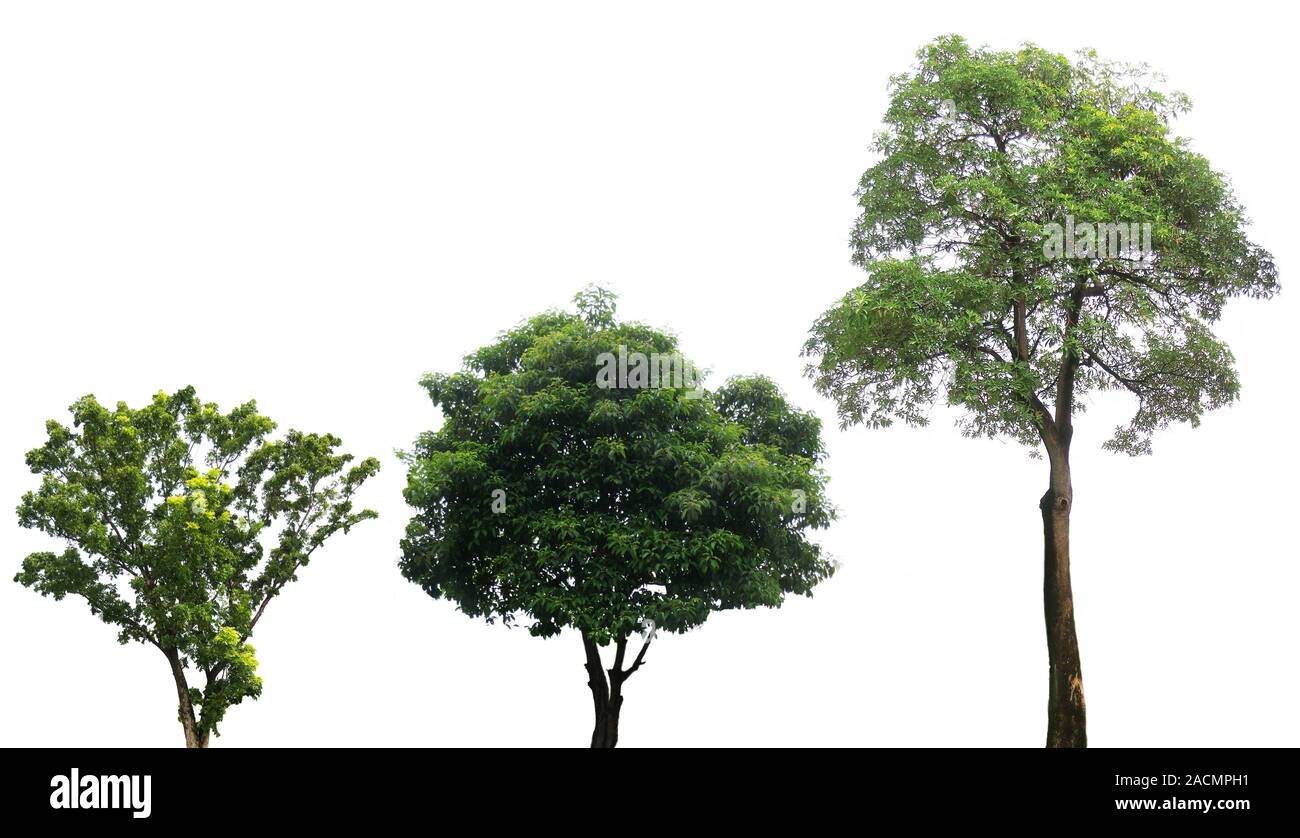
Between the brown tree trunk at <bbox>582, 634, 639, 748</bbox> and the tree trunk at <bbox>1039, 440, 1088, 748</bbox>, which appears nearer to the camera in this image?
the tree trunk at <bbox>1039, 440, 1088, 748</bbox>

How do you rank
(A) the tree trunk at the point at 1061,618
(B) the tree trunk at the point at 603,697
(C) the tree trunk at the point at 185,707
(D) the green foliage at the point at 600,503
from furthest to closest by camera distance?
(B) the tree trunk at the point at 603,697 < (C) the tree trunk at the point at 185,707 < (D) the green foliage at the point at 600,503 < (A) the tree trunk at the point at 1061,618

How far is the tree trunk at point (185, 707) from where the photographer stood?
51.6 ft

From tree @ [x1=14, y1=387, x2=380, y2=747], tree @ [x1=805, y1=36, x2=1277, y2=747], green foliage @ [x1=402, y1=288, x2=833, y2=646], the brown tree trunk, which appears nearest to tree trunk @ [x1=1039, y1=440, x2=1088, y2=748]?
tree @ [x1=805, y1=36, x2=1277, y2=747]

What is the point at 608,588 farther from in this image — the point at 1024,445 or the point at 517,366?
the point at 1024,445

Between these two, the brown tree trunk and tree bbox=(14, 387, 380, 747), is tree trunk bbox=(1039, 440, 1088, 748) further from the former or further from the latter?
tree bbox=(14, 387, 380, 747)

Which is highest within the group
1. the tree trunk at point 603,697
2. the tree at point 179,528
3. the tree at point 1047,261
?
the tree at point 1047,261

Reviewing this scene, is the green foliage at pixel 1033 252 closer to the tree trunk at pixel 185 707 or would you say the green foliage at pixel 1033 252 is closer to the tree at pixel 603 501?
the tree at pixel 603 501

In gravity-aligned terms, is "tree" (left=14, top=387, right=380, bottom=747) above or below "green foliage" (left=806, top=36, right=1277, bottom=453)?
below

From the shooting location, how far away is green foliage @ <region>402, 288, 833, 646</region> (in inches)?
602

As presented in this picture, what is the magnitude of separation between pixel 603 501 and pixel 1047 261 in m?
7.50

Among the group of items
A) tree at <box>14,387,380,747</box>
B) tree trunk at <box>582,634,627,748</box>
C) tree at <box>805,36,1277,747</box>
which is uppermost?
tree at <box>805,36,1277,747</box>

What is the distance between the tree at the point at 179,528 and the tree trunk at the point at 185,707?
2cm

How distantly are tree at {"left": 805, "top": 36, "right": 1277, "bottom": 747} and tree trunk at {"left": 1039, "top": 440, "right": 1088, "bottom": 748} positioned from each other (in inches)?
1.0

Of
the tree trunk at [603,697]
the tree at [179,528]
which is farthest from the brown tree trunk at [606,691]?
the tree at [179,528]
